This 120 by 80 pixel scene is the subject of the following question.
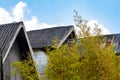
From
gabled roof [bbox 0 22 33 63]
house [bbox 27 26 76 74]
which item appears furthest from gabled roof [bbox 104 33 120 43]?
gabled roof [bbox 0 22 33 63]

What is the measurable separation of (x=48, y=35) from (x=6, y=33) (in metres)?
8.13

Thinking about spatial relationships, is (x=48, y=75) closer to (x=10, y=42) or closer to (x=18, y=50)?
(x=10, y=42)

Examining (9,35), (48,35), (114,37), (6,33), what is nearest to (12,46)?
(6,33)

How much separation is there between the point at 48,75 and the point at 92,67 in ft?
6.05

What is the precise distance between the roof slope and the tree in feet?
10.2

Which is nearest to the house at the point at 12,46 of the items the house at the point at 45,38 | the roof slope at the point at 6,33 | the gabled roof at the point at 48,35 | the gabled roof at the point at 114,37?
the roof slope at the point at 6,33

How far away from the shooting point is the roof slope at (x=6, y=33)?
744 inches

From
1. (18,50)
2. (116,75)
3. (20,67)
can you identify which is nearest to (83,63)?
(116,75)

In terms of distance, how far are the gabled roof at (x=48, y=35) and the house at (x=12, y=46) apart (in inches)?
170

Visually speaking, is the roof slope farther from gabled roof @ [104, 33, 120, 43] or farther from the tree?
gabled roof @ [104, 33, 120, 43]

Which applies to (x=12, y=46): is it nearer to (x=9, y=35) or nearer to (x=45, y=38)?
(x=9, y=35)

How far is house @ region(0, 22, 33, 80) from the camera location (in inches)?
746

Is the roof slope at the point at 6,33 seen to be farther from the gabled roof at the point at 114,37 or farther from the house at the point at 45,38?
the gabled roof at the point at 114,37

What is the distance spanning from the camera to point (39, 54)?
2678 centimetres
